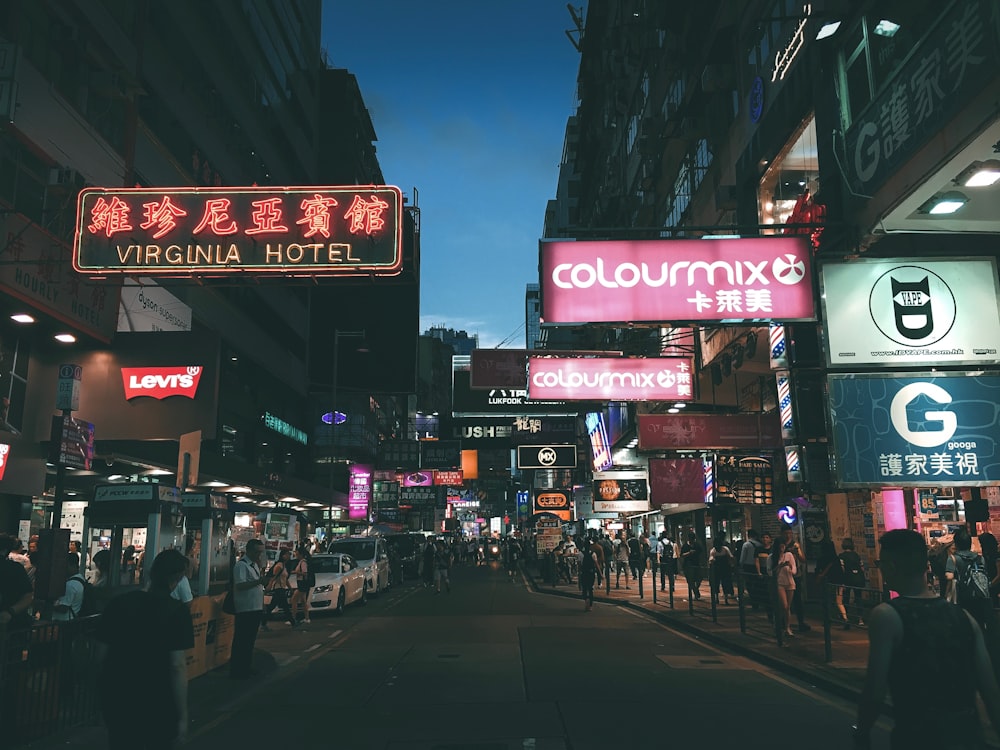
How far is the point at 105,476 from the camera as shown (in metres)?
21.3

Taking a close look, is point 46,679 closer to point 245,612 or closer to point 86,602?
point 86,602

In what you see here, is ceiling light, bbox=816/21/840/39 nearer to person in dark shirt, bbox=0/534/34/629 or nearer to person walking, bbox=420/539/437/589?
person in dark shirt, bbox=0/534/34/629

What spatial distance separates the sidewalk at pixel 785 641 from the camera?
1016 cm

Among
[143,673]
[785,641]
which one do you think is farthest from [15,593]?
[785,641]

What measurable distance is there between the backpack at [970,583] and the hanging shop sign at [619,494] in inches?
844

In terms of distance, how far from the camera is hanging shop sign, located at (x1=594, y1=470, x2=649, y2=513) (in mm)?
32156

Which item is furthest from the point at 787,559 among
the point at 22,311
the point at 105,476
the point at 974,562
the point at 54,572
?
the point at 105,476

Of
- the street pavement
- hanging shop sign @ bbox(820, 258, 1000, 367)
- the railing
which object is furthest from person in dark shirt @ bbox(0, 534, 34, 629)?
hanging shop sign @ bbox(820, 258, 1000, 367)

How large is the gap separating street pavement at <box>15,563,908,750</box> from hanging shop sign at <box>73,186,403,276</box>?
608 centimetres

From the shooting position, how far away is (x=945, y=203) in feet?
31.5

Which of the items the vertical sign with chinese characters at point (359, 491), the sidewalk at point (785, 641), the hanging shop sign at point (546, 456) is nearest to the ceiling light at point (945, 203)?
the sidewalk at point (785, 641)

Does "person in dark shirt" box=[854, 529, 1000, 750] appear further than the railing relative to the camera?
No

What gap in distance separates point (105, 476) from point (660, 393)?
14426 mm

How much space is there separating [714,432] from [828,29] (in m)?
10.1
